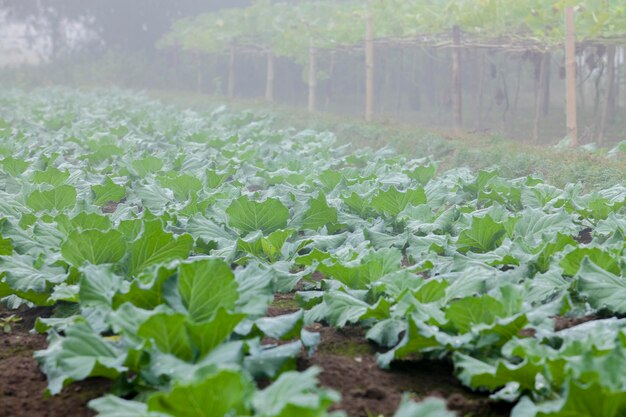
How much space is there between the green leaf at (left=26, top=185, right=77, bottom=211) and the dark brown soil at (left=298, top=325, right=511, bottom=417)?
2908 millimetres

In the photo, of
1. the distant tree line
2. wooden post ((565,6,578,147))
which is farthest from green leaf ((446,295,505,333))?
the distant tree line

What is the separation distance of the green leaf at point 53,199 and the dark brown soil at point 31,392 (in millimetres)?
2268

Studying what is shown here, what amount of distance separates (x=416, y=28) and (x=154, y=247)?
15427 millimetres

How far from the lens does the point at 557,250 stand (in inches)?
174

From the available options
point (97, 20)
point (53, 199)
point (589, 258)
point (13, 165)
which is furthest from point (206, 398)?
point (97, 20)

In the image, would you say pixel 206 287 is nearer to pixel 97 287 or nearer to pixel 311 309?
pixel 97 287

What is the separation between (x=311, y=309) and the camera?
13.1 ft

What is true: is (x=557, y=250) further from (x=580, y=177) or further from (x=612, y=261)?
(x=580, y=177)

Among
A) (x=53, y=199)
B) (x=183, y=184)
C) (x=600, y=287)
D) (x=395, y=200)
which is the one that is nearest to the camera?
(x=600, y=287)

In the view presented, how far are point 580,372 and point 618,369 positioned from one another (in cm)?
18

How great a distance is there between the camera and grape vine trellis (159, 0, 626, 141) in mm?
13969

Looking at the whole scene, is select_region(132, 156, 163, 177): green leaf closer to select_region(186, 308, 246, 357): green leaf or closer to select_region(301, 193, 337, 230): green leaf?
select_region(301, 193, 337, 230): green leaf

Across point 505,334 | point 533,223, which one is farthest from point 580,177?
point 505,334

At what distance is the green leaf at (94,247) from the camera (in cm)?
405
